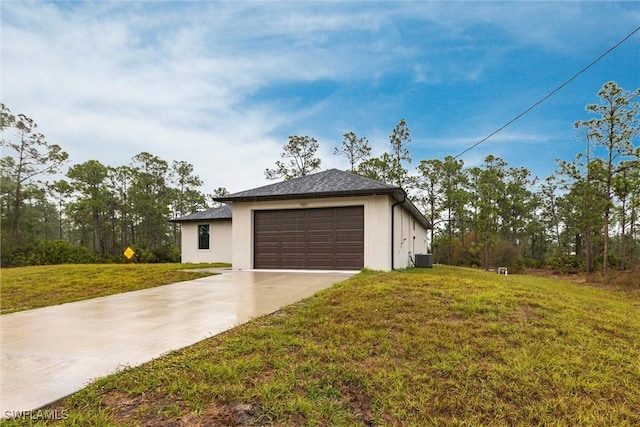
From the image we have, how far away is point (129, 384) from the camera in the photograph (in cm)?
258

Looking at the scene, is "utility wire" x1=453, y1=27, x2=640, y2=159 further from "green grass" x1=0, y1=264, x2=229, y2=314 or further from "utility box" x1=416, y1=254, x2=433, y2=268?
"green grass" x1=0, y1=264, x2=229, y2=314

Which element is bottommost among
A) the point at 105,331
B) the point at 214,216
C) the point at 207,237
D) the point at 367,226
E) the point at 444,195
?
the point at 105,331

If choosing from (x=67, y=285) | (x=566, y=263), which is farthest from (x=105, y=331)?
(x=566, y=263)

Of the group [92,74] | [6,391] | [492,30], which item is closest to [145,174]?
[92,74]

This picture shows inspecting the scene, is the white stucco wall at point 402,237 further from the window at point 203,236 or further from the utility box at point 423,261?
the window at point 203,236

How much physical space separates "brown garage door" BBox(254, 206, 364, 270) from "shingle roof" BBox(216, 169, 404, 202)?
63 cm

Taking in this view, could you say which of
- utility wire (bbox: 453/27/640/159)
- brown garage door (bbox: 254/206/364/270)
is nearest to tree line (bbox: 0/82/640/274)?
utility wire (bbox: 453/27/640/159)

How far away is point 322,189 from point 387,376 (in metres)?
8.31

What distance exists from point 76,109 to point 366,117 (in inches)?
542

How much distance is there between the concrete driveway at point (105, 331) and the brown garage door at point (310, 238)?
3.46m

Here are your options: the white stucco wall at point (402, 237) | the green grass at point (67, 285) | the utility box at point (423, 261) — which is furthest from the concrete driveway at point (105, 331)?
the utility box at point (423, 261)

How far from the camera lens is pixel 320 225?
35.5 feet

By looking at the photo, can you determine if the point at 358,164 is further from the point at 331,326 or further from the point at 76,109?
the point at 331,326

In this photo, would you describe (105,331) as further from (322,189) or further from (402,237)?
(402,237)
